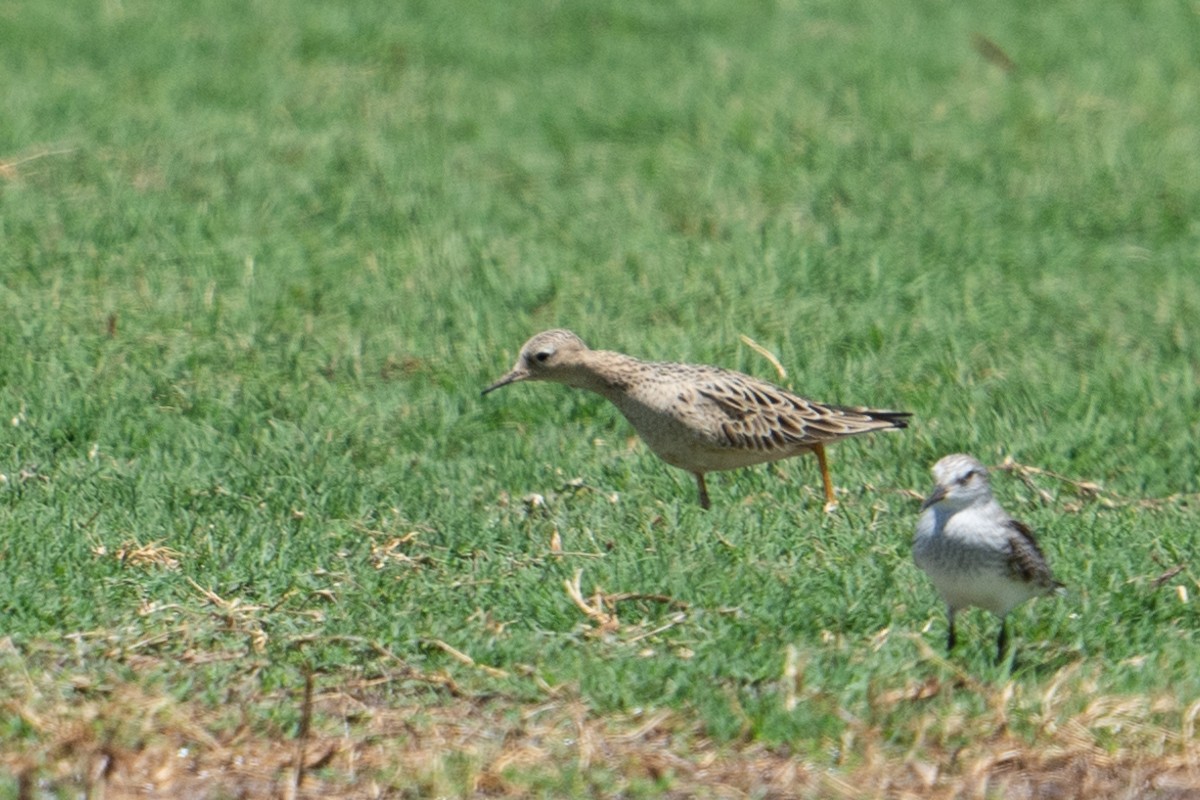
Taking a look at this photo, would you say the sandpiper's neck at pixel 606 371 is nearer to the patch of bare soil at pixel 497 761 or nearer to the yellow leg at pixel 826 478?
the yellow leg at pixel 826 478

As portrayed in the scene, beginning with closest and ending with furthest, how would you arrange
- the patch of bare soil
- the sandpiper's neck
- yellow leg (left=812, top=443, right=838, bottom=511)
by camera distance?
the patch of bare soil < yellow leg (left=812, top=443, right=838, bottom=511) < the sandpiper's neck

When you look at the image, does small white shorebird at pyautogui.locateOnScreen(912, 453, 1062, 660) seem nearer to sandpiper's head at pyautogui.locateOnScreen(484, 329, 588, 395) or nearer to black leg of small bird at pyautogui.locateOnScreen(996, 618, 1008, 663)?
black leg of small bird at pyautogui.locateOnScreen(996, 618, 1008, 663)

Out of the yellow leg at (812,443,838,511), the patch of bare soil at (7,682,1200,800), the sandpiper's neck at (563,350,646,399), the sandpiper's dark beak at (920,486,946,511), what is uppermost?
the sandpiper's dark beak at (920,486,946,511)

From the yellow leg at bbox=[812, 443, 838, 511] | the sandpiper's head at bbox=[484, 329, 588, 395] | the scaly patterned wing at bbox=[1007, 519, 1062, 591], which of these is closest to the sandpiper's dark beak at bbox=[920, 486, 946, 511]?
the scaly patterned wing at bbox=[1007, 519, 1062, 591]

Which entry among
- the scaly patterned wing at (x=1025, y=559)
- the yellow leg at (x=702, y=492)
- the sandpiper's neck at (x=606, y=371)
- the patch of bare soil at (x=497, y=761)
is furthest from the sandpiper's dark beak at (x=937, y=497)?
the sandpiper's neck at (x=606, y=371)

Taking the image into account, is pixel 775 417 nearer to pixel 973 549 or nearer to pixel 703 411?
pixel 703 411

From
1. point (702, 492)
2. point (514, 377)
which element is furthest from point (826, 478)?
point (514, 377)

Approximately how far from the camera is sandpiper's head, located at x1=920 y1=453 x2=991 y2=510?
6.14 meters

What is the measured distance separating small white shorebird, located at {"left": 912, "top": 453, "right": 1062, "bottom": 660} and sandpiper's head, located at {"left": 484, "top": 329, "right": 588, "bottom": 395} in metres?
2.60

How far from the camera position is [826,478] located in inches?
318

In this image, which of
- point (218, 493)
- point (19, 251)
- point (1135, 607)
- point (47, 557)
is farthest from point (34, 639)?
point (19, 251)

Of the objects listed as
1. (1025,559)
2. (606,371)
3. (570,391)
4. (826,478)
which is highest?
(1025,559)

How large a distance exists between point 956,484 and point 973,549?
244 millimetres

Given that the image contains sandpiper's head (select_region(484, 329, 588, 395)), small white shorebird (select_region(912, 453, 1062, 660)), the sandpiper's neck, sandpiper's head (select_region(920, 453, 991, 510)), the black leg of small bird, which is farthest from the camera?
sandpiper's head (select_region(484, 329, 588, 395))
